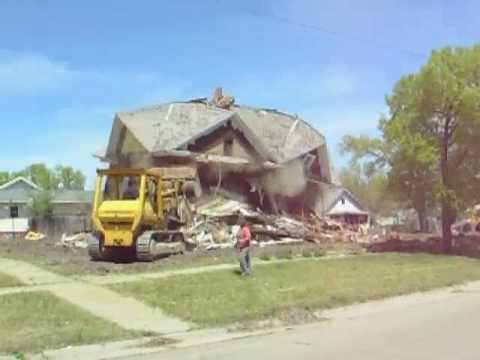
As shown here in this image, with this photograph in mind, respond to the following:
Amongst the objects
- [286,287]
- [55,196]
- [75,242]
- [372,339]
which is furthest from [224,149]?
[55,196]

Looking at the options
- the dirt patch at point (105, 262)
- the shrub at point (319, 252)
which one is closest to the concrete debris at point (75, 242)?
the dirt patch at point (105, 262)

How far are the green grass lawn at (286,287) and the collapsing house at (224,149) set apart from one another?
41.9ft

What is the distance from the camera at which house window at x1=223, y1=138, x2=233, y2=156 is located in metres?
35.7

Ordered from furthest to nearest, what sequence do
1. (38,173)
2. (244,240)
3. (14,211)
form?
1. (38,173)
2. (14,211)
3. (244,240)

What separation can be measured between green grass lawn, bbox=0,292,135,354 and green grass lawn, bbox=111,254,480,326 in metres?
1.65

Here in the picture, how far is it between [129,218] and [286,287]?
6713mm

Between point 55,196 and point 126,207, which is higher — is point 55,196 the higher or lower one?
the higher one

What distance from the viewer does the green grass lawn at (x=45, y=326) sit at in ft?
33.8

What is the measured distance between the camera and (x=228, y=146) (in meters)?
35.9

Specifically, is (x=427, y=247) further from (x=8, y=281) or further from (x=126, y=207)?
(x=8, y=281)

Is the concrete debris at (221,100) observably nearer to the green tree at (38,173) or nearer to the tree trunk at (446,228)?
the tree trunk at (446,228)

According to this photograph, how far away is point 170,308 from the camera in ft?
43.5

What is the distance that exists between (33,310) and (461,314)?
25.4 feet

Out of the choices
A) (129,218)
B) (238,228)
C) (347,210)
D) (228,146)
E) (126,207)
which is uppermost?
(228,146)
